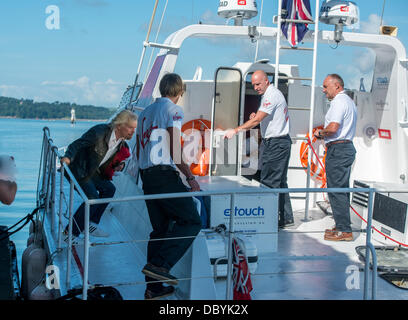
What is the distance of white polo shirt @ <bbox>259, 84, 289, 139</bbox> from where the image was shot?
4.68 metres

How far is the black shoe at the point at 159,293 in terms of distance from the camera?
309cm

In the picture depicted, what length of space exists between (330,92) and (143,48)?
6.79 ft

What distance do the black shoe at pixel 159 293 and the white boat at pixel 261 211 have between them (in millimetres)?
116

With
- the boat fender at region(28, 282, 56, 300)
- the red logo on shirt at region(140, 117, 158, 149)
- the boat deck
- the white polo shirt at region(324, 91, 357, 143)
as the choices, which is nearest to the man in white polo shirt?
the white polo shirt at region(324, 91, 357, 143)

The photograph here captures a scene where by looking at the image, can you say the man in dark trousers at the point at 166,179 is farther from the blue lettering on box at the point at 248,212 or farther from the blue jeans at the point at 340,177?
the blue jeans at the point at 340,177

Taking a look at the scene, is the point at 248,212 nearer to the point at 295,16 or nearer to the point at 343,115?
the point at 343,115

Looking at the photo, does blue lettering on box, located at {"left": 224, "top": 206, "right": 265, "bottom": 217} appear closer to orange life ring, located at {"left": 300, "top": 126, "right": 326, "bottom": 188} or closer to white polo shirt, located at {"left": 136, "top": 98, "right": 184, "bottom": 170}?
white polo shirt, located at {"left": 136, "top": 98, "right": 184, "bottom": 170}

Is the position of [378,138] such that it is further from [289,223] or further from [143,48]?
[143,48]

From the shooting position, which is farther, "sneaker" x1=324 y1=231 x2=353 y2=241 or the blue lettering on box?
"sneaker" x1=324 y1=231 x2=353 y2=241

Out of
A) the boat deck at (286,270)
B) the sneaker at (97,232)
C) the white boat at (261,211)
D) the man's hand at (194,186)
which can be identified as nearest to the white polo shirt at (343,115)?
the white boat at (261,211)

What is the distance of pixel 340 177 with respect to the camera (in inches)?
180

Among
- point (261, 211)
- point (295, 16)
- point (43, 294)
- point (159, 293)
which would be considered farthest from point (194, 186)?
point (295, 16)

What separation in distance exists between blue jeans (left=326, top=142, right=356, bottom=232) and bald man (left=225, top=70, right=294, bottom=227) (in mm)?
460

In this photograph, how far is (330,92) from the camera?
4.65 metres
